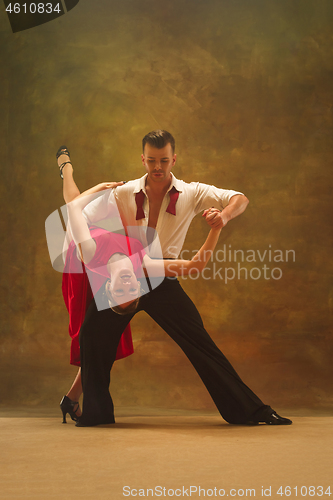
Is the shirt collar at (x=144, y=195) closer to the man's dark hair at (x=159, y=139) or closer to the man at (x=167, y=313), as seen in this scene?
the man at (x=167, y=313)

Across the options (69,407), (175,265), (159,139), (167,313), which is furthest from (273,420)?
(159,139)

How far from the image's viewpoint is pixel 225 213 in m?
2.82

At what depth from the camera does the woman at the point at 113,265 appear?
108 inches

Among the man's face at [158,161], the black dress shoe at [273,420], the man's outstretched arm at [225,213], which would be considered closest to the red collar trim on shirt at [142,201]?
the man's face at [158,161]

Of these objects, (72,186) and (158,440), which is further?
(72,186)

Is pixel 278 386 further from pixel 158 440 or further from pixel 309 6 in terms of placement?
pixel 309 6

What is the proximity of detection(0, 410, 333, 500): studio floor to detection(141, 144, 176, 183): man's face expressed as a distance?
4.73 feet

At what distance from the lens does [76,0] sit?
4.56 m

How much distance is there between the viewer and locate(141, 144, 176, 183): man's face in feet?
9.71

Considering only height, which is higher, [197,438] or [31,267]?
[31,267]

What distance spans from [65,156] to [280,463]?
228 cm

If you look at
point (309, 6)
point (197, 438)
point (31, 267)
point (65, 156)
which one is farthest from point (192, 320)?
point (309, 6)

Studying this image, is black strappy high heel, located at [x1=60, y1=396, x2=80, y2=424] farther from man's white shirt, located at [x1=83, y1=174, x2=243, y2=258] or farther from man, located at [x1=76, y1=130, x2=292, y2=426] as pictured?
man's white shirt, located at [x1=83, y1=174, x2=243, y2=258]

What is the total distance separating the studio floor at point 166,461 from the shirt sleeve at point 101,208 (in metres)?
1.20
